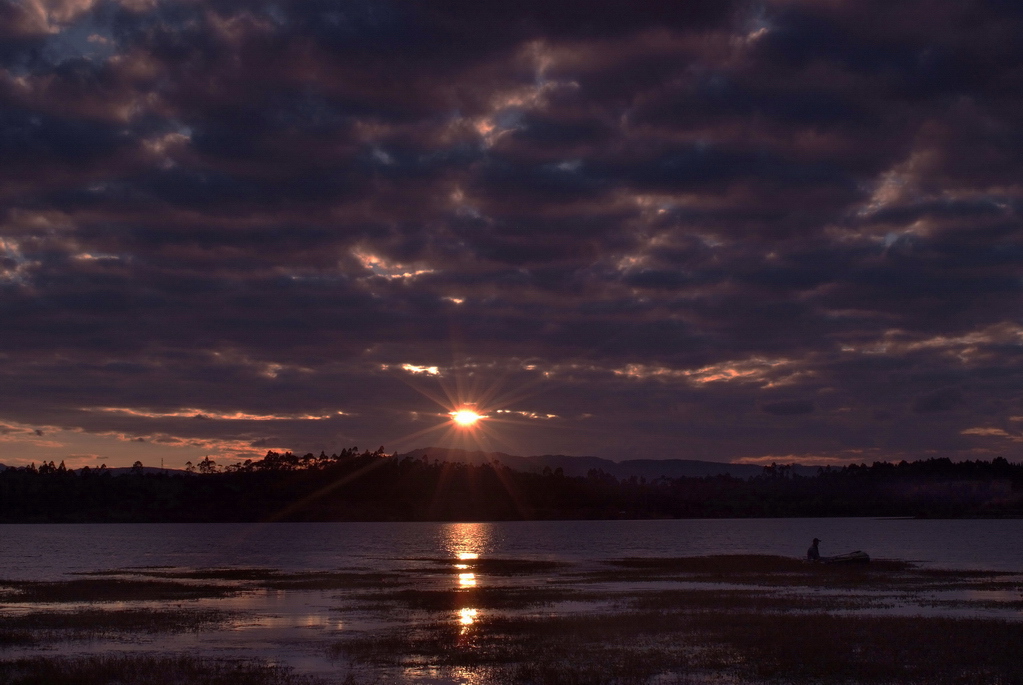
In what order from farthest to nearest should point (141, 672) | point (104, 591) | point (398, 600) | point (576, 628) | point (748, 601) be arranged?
point (104, 591) → point (398, 600) → point (748, 601) → point (576, 628) → point (141, 672)

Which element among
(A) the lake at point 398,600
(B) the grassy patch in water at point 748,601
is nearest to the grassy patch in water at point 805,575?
(A) the lake at point 398,600

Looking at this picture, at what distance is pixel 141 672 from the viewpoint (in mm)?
30266

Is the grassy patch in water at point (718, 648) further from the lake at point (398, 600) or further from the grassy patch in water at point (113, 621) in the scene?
the grassy patch in water at point (113, 621)

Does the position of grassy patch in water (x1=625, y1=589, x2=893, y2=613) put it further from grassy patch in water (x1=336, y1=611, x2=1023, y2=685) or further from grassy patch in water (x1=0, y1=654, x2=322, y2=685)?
grassy patch in water (x1=0, y1=654, x2=322, y2=685)

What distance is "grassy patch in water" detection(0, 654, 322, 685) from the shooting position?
2877cm

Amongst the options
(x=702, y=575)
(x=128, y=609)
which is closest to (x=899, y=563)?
(x=702, y=575)

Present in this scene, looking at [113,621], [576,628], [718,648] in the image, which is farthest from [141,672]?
[718,648]

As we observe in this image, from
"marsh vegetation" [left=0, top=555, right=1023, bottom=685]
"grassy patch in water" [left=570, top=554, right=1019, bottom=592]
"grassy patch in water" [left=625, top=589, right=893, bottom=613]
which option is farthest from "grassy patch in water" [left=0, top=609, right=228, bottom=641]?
"grassy patch in water" [left=570, top=554, right=1019, bottom=592]

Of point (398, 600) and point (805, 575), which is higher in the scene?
point (398, 600)

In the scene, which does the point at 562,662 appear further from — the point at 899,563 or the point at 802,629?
the point at 899,563

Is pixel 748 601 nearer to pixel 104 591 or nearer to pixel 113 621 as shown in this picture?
pixel 113 621

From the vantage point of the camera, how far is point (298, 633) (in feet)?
131

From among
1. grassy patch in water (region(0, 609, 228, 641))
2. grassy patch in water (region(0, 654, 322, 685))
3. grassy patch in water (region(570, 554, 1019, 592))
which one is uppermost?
grassy patch in water (region(0, 654, 322, 685))

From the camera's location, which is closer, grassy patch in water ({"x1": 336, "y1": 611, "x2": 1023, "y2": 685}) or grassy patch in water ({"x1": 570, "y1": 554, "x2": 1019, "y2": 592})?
grassy patch in water ({"x1": 336, "y1": 611, "x2": 1023, "y2": 685})
